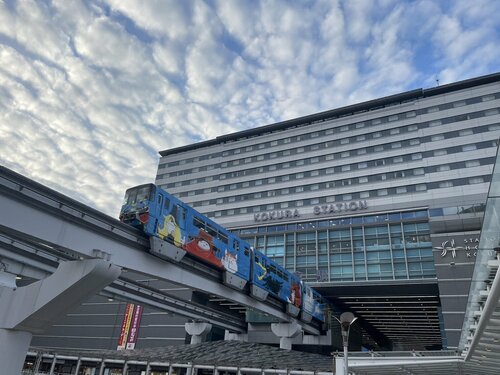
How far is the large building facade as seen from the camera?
4662 cm

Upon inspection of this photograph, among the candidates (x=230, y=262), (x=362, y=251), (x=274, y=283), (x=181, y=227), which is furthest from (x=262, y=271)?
(x=362, y=251)

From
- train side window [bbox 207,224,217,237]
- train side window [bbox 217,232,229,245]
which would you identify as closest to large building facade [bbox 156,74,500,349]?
train side window [bbox 217,232,229,245]

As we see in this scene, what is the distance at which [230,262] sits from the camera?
96.5 feet

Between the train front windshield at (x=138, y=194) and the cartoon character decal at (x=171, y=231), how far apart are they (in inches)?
77.9

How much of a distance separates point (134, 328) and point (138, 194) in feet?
122

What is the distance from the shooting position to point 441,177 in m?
50.7

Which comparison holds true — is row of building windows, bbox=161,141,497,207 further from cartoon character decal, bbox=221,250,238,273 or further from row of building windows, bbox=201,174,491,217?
cartoon character decal, bbox=221,250,238,273

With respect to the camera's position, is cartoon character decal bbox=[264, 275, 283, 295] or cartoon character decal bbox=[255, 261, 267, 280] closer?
cartoon character decal bbox=[255, 261, 267, 280]

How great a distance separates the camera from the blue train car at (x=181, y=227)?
Result: 2189cm

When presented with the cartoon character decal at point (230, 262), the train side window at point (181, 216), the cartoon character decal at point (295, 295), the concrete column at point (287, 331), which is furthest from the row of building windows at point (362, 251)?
the train side window at point (181, 216)

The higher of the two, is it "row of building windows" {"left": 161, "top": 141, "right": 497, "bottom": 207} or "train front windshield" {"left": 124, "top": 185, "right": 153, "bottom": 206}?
"row of building windows" {"left": 161, "top": 141, "right": 497, "bottom": 207}

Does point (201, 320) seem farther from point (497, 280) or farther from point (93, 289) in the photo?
point (497, 280)

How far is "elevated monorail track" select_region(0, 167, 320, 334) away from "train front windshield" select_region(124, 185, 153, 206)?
2093mm

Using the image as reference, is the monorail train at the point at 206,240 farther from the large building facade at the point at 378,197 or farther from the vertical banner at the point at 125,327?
the vertical banner at the point at 125,327
